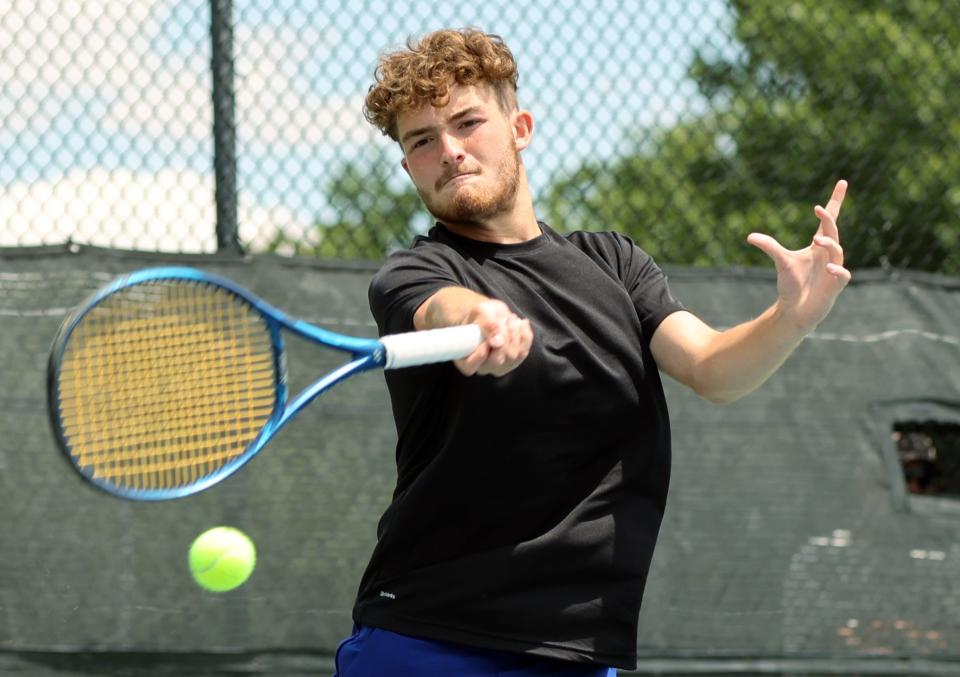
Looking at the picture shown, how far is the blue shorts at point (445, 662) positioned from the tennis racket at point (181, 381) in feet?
1.39

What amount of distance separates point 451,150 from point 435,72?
159 mm

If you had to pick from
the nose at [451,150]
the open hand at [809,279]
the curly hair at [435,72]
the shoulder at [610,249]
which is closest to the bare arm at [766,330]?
the open hand at [809,279]

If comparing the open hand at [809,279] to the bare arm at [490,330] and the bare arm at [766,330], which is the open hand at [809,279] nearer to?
the bare arm at [766,330]

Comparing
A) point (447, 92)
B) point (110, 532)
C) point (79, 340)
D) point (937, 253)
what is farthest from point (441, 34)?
point (937, 253)

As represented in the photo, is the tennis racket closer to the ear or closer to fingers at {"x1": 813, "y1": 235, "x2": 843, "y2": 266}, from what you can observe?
the ear

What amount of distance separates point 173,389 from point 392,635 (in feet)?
1.90

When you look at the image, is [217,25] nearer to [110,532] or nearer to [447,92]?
[110,532]

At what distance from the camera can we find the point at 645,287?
103 inches

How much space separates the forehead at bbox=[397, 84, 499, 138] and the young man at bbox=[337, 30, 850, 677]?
0.15ft

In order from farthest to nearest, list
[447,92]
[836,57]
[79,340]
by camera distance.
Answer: [836,57], [447,92], [79,340]

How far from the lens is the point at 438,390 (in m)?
2.42

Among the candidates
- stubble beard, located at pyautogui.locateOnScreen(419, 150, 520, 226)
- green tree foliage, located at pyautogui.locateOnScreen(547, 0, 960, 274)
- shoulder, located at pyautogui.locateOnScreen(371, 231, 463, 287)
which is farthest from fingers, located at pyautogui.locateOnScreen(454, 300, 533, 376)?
green tree foliage, located at pyautogui.locateOnScreen(547, 0, 960, 274)

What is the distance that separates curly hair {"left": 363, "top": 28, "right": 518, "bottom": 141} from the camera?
2582 mm

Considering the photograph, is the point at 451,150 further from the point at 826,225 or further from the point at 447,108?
the point at 826,225
